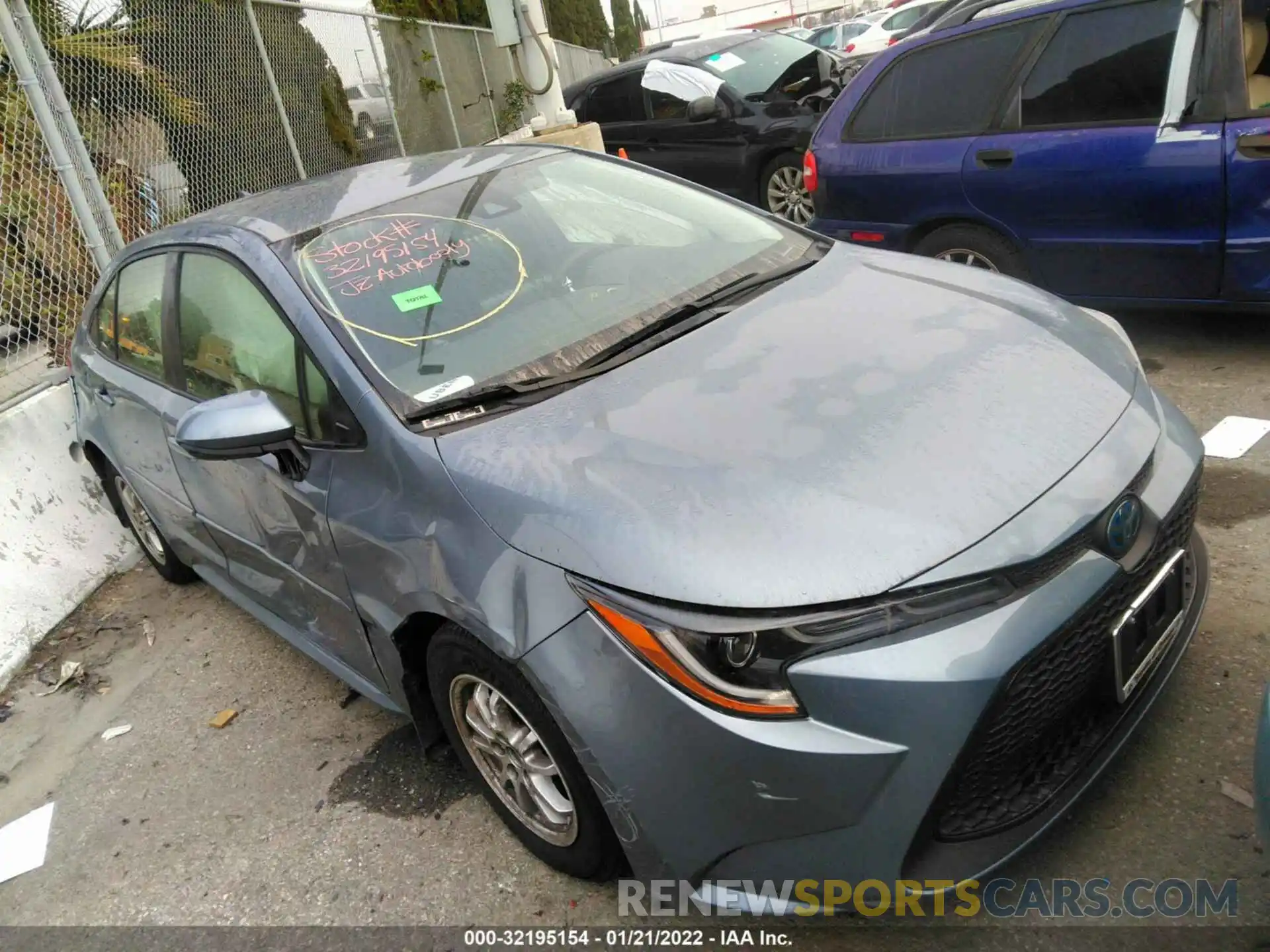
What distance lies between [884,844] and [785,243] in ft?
6.52

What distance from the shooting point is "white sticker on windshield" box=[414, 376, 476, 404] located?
2.36 m

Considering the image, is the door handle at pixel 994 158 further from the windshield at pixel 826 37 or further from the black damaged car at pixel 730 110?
the windshield at pixel 826 37

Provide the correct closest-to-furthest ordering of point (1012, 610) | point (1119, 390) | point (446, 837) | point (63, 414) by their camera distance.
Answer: point (1012, 610) → point (1119, 390) → point (446, 837) → point (63, 414)

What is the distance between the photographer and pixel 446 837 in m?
2.63

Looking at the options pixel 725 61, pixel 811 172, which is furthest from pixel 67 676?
pixel 725 61

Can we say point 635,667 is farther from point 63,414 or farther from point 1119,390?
point 63,414

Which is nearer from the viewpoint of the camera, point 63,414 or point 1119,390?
point 1119,390

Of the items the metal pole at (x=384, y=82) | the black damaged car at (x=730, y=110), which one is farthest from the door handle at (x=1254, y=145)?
the metal pole at (x=384, y=82)

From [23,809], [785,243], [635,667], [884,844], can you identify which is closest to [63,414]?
[23,809]

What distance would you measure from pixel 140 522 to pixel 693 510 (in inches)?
140

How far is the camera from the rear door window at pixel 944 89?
A: 15.3 feet

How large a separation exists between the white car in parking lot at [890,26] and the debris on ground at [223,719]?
15.6 m

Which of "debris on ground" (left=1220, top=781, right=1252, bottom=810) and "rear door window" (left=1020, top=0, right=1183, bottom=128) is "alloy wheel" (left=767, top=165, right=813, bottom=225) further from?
"debris on ground" (left=1220, top=781, right=1252, bottom=810)

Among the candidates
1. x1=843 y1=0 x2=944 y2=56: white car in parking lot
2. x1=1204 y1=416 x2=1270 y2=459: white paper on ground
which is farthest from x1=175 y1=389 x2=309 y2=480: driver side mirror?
x1=843 y1=0 x2=944 y2=56: white car in parking lot
